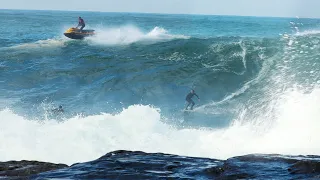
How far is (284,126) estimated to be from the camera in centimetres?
1508

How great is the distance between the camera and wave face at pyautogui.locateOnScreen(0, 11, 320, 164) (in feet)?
44.5

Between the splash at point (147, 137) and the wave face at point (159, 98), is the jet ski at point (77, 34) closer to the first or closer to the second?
the wave face at point (159, 98)

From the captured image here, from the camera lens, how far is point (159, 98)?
21.2m

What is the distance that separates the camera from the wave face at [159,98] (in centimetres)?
1358

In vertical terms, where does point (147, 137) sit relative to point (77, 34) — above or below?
below

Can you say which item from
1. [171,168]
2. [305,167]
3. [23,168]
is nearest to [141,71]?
[23,168]

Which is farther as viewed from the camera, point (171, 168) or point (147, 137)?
point (147, 137)

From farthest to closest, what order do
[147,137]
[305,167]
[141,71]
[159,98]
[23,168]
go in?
[141,71] < [159,98] < [147,137] < [23,168] < [305,167]

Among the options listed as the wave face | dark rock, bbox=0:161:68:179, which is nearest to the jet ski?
the wave face

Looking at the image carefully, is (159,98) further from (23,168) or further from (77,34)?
(77,34)

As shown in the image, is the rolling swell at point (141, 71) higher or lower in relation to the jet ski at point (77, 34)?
lower

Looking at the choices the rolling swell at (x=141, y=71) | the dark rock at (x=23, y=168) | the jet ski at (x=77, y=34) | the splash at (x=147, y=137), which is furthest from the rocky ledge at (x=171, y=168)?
the jet ski at (x=77, y=34)

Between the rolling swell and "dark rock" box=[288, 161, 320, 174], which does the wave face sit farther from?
"dark rock" box=[288, 161, 320, 174]

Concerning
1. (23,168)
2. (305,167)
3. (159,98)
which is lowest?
(305,167)
